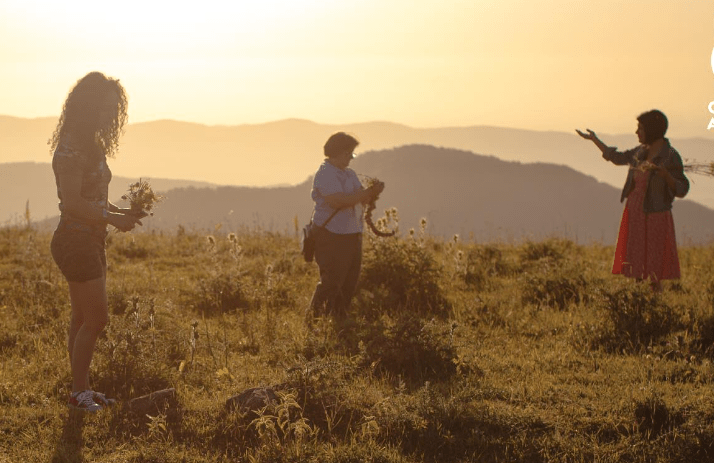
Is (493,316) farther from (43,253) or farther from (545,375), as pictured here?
(43,253)

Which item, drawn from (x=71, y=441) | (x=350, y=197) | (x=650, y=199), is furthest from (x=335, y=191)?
(x=71, y=441)

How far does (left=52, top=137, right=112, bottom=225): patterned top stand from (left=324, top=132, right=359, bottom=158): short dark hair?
9.81ft

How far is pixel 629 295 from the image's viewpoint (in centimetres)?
817

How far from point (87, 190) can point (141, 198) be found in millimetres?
422

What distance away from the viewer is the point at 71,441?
5379mm

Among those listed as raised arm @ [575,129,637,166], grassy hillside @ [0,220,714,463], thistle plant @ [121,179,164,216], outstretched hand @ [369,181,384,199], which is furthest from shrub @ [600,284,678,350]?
thistle plant @ [121,179,164,216]

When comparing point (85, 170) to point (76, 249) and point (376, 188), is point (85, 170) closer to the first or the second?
point (76, 249)

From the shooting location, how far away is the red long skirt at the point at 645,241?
8836 mm

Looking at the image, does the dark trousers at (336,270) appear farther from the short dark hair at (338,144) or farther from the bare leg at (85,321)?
the bare leg at (85,321)

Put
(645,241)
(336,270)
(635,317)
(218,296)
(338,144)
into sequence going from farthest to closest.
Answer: (218,296) → (645,241) → (336,270) → (338,144) → (635,317)

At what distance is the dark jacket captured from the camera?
8.59m

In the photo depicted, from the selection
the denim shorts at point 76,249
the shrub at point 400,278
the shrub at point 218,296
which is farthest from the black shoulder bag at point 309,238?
the denim shorts at point 76,249

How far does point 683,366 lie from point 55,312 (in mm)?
6751

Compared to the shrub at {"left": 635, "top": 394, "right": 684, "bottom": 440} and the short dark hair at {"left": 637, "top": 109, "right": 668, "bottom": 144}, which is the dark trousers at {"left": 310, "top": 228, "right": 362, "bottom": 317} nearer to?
the short dark hair at {"left": 637, "top": 109, "right": 668, "bottom": 144}
